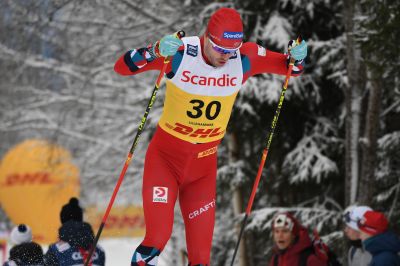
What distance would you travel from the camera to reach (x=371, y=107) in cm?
763

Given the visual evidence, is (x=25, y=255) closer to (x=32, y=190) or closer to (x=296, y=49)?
(x=296, y=49)

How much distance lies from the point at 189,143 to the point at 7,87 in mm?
16349

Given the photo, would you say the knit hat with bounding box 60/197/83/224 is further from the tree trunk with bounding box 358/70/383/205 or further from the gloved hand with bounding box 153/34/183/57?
the tree trunk with bounding box 358/70/383/205

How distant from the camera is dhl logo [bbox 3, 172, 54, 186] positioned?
19125 millimetres

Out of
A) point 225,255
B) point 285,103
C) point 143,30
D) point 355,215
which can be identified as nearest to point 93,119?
point 143,30

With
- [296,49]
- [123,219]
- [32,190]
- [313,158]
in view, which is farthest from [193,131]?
[32,190]

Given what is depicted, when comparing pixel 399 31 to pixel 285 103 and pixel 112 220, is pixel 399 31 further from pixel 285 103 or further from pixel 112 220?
pixel 112 220

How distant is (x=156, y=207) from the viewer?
4.72 m

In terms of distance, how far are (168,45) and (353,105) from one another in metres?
4.31

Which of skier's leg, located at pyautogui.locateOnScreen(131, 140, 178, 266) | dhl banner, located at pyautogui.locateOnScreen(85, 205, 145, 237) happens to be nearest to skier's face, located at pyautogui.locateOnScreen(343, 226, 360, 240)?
skier's leg, located at pyautogui.locateOnScreen(131, 140, 178, 266)

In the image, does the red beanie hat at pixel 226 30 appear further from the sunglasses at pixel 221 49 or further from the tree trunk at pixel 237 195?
the tree trunk at pixel 237 195

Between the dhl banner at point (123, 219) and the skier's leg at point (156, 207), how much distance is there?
13.3 meters

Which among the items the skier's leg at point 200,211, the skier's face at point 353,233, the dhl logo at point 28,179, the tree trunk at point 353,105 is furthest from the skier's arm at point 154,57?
the dhl logo at point 28,179

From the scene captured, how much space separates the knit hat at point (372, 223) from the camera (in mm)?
5879
